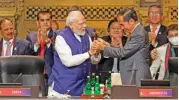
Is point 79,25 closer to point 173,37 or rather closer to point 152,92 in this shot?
point 152,92

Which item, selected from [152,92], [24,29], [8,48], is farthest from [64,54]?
[24,29]

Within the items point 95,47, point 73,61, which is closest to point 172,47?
point 95,47

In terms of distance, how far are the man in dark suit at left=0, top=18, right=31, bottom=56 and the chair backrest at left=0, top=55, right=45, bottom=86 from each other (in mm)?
1014

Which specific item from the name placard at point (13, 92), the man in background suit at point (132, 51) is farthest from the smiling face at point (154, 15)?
the name placard at point (13, 92)

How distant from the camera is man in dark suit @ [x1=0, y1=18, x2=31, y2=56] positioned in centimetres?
602

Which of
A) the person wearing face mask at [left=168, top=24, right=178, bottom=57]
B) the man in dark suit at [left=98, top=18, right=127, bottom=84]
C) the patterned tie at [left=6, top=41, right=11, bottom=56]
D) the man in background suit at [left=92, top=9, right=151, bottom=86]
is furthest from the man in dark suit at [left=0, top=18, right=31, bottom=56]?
the person wearing face mask at [left=168, top=24, right=178, bottom=57]

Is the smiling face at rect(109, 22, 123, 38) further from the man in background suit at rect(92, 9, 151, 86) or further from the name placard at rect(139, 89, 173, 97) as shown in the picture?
the name placard at rect(139, 89, 173, 97)

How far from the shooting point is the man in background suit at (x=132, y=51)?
484 centimetres

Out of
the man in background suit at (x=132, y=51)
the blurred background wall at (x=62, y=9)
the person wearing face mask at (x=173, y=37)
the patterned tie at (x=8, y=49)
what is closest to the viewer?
the man in background suit at (x=132, y=51)

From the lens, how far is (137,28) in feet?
16.0

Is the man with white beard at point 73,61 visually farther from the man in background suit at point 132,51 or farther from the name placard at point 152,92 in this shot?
the name placard at point 152,92

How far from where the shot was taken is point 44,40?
19.4 ft

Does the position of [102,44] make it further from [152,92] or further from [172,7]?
[172,7]

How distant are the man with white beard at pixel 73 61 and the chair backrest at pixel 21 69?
0.21 meters
